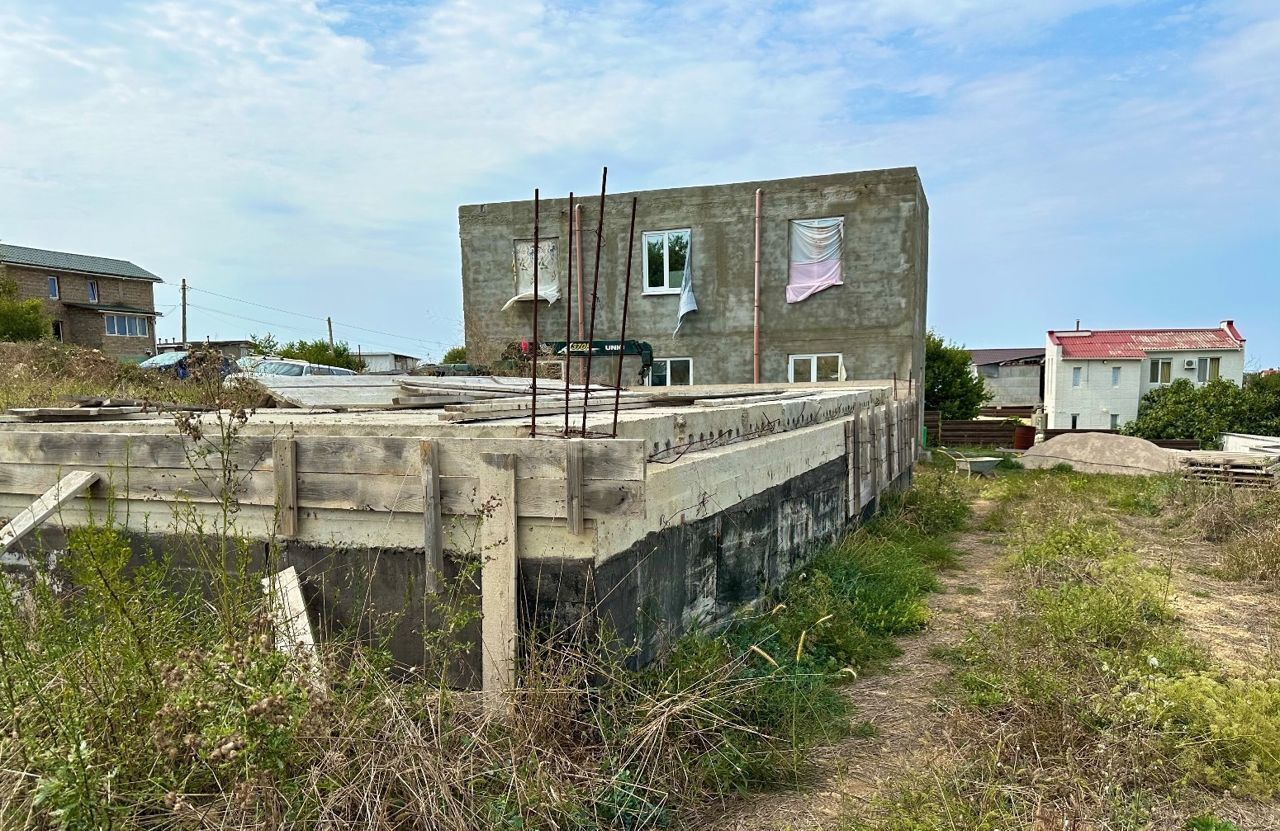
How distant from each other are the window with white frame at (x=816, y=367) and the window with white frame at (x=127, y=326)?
39045 millimetres

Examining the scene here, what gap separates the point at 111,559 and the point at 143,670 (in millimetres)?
514

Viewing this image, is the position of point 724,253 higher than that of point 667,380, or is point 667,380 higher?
point 724,253

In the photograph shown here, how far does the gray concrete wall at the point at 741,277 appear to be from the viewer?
672 inches

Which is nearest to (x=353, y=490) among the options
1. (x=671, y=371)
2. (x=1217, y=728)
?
(x=1217, y=728)

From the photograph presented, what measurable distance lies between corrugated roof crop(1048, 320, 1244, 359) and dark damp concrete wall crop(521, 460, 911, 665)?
38.1 meters

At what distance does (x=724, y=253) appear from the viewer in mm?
18266

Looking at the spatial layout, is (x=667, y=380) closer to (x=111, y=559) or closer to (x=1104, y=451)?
(x=1104, y=451)

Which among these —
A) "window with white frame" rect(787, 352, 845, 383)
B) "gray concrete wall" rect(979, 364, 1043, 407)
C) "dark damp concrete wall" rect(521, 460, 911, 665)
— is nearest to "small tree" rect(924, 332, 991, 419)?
"window with white frame" rect(787, 352, 845, 383)

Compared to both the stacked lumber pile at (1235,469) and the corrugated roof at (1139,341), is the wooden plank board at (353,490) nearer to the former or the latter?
the stacked lumber pile at (1235,469)

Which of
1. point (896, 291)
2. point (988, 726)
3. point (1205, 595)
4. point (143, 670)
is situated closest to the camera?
point (143, 670)

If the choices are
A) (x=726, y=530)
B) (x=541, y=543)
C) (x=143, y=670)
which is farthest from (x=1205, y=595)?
(x=143, y=670)

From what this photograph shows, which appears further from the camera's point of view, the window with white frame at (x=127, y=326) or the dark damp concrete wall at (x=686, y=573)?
the window with white frame at (x=127, y=326)

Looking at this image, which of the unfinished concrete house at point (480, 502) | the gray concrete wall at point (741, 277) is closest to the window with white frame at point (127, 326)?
the gray concrete wall at point (741, 277)

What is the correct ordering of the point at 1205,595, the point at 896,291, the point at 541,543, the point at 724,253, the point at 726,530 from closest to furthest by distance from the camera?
the point at 541,543
the point at 726,530
the point at 1205,595
the point at 896,291
the point at 724,253
